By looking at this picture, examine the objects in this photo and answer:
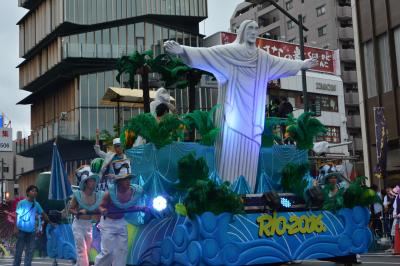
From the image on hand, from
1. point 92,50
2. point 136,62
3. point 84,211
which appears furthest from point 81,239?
point 92,50

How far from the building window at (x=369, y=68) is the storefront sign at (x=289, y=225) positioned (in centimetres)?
1944

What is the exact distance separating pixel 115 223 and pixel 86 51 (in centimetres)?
3965


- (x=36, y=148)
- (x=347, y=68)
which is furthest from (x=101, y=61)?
(x=347, y=68)

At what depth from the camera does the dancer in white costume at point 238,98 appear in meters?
10.9

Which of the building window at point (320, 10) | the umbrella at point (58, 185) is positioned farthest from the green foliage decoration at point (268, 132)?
the building window at point (320, 10)

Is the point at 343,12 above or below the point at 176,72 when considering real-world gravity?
above

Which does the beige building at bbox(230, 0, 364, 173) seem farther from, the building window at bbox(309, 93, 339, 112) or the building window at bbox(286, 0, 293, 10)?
the building window at bbox(309, 93, 339, 112)

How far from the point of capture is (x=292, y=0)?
67.1 m

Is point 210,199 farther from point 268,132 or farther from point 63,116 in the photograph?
point 63,116

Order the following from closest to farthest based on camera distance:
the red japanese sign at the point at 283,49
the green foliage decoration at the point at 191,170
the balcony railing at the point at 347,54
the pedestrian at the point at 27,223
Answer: the green foliage decoration at the point at 191,170 < the pedestrian at the point at 27,223 < the red japanese sign at the point at 283,49 < the balcony railing at the point at 347,54

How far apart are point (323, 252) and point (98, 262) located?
3.58 metres

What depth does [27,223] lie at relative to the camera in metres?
12.7

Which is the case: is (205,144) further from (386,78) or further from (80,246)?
(386,78)

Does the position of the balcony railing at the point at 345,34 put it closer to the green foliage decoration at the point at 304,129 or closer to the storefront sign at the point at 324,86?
the storefront sign at the point at 324,86
